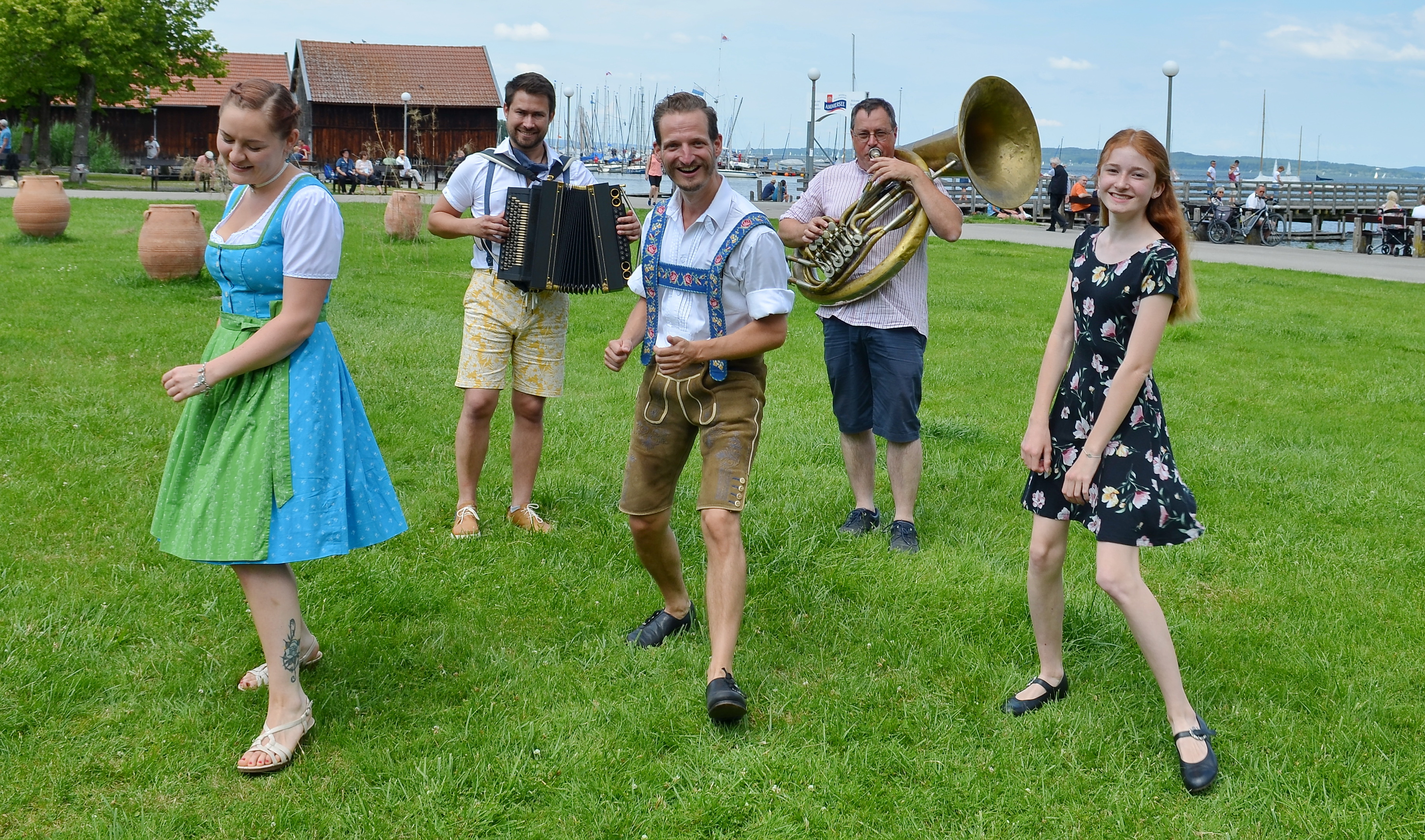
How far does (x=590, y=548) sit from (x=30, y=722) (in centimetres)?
244

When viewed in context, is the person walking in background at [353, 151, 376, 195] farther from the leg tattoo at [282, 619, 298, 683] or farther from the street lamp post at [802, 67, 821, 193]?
the leg tattoo at [282, 619, 298, 683]

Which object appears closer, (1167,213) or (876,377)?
(1167,213)

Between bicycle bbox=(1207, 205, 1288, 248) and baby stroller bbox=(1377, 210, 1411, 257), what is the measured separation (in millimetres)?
2565

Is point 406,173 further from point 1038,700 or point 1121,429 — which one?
point 1121,429

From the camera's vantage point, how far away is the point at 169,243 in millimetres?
13406

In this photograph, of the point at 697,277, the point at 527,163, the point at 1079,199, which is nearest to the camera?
the point at 697,277

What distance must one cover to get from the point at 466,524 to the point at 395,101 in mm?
53061

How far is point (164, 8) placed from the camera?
39781 millimetres

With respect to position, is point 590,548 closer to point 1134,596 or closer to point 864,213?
point 864,213

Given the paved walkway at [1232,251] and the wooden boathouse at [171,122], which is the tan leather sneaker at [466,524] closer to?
the paved walkway at [1232,251]

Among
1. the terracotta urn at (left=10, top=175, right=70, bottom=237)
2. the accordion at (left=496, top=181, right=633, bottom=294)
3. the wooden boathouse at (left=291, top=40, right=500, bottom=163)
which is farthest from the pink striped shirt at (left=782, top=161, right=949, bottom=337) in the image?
the wooden boathouse at (left=291, top=40, right=500, bottom=163)

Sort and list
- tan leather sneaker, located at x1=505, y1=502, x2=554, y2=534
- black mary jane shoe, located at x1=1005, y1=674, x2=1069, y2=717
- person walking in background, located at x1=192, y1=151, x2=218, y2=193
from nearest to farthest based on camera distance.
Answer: black mary jane shoe, located at x1=1005, y1=674, x2=1069, y2=717
tan leather sneaker, located at x1=505, y1=502, x2=554, y2=534
person walking in background, located at x1=192, y1=151, x2=218, y2=193

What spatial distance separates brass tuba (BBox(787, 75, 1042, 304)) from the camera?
5.56 m

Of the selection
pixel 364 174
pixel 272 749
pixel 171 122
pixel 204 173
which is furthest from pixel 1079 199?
pixel 171 122
